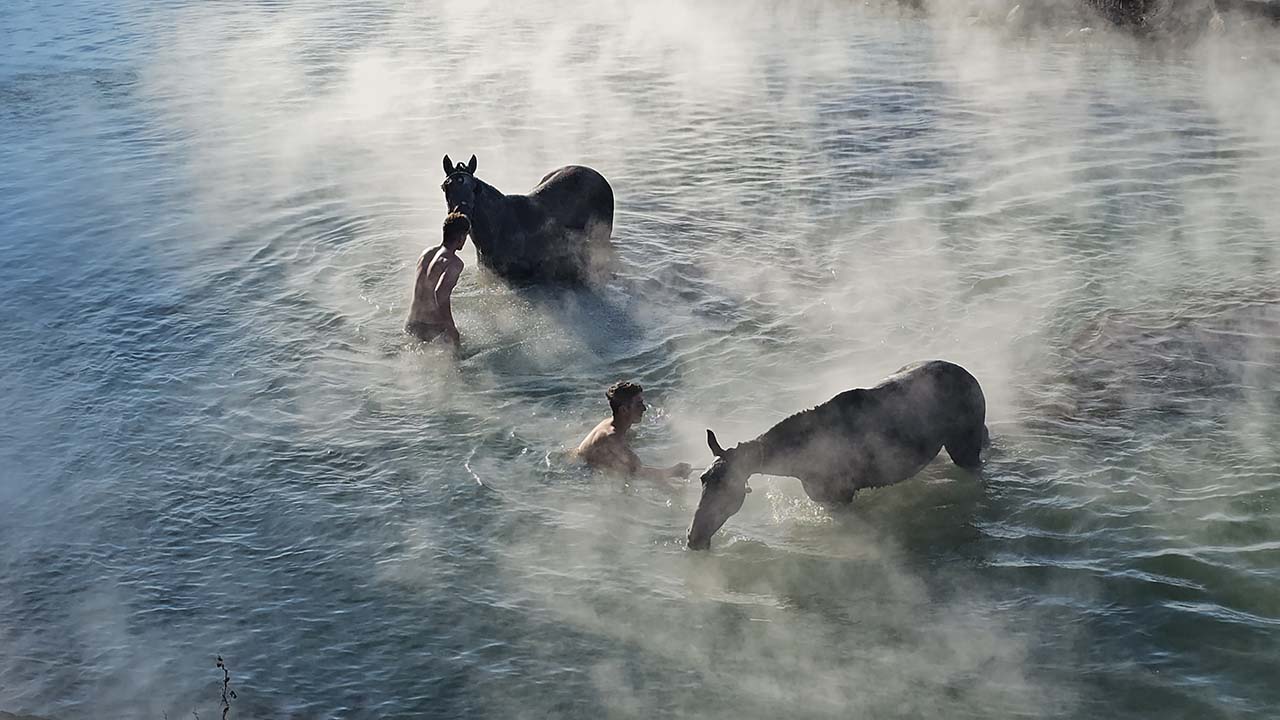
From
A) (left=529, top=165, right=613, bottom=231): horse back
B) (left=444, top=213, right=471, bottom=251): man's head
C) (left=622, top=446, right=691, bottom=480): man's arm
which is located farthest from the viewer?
(left=529, top=165, right=613, bottom=231): horse back

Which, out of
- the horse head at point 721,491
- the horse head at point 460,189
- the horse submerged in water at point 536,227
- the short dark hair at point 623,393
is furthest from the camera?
the horse submerged in water at point 536,227

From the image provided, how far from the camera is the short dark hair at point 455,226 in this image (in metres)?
11.6

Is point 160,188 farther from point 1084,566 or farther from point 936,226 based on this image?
point 1084,566

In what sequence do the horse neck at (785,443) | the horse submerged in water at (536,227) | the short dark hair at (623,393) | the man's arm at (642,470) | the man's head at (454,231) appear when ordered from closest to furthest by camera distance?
the horse neck at (785,443) → the short dark hair at (623,393) → the man's arm at (642,470) → the man's head at (454,231) → the horse submerged in water at (536,227)

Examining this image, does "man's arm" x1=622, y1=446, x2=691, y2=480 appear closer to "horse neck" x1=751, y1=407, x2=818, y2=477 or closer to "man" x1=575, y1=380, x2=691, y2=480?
"man" x1=575, y1=380, x2=691, y2=480

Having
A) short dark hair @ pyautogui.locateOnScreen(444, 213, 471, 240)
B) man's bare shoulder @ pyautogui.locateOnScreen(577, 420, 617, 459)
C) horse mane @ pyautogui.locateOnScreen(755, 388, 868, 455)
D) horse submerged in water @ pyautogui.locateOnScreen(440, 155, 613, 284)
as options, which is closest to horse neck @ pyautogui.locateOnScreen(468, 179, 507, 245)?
horse submerged in water @ pyautogui.locateOnScreen(440, 155, 613, 284)

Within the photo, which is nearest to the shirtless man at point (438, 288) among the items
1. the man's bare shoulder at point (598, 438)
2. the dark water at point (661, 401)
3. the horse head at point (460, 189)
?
the dark water at point (661, 401)

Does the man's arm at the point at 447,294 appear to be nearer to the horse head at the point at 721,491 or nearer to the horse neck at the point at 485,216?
the horse neck at the point at 485,216

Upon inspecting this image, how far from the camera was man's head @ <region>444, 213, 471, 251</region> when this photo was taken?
38.1ft

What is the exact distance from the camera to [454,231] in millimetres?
11641

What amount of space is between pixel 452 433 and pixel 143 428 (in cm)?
262

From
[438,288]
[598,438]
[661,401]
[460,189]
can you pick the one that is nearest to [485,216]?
[460,189]

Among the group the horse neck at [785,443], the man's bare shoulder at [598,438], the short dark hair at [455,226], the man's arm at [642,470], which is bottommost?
the man's arm at [642,470]

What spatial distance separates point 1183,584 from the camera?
7.84m
